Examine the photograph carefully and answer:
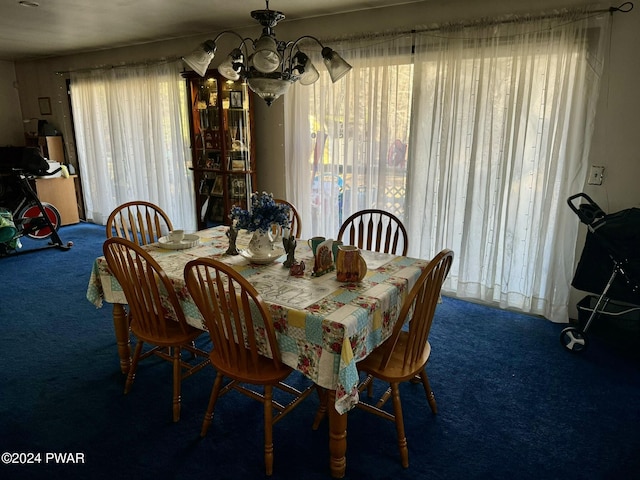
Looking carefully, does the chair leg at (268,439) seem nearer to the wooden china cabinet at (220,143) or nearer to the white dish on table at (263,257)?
the white dish on table at (263,257)

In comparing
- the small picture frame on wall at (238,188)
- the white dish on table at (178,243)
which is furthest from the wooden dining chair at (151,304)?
the small picture frame on wall at (238,188)

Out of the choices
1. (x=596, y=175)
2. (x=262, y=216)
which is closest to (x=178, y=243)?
(x=262, y=216)

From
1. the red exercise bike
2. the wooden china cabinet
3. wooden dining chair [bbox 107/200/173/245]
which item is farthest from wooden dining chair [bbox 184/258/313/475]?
the red exercise bike

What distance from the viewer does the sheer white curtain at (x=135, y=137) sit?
511cm

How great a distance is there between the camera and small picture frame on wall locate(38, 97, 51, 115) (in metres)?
6.49

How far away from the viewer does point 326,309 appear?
1755mm

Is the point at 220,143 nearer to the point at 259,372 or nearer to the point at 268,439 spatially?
the point at 259,372

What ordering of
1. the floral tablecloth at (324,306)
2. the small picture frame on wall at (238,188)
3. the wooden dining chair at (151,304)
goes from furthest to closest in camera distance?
the small picture frame on wall at (238,188), the wooden dining chair at (151,304), the floral tablecloth at (324,306)

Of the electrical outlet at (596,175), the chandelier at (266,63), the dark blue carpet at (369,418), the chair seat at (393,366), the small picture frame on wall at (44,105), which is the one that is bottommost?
the dark blue carpet at (369,418)

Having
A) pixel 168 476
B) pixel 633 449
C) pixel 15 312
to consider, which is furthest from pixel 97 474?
pixel 633 449

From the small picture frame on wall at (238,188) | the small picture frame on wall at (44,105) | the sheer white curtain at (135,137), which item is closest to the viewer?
the small picture frame on wall at (238,188)

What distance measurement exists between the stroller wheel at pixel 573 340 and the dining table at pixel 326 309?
52.4 inches

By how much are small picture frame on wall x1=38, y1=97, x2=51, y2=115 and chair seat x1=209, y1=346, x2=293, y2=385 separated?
6.40 metres

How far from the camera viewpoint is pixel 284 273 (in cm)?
218
